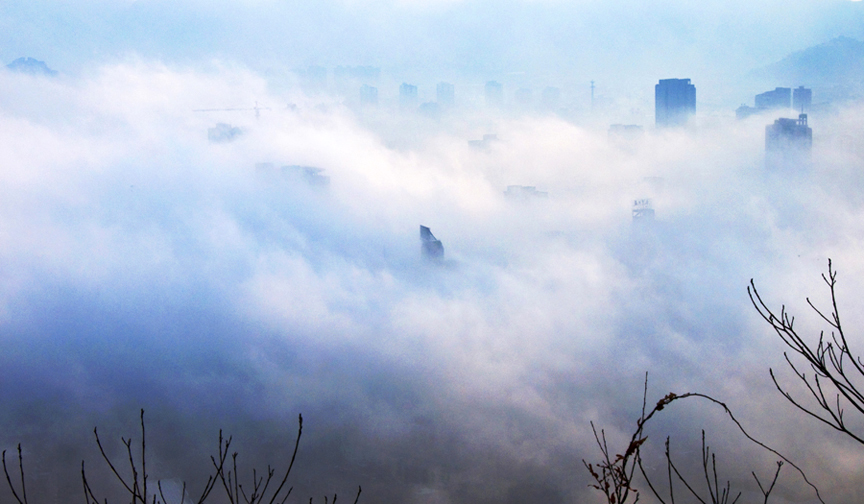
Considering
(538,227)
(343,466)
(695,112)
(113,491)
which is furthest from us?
(538,227)

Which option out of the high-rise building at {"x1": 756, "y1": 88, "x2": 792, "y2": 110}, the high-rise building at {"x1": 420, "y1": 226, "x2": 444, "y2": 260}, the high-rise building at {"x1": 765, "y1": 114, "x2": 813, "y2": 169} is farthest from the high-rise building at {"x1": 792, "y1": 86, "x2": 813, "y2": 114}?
the high-rise building at {"x1": 420, "y1": 226, "x2": 444, "y2": 260}

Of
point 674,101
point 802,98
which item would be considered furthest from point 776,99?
point 674,101

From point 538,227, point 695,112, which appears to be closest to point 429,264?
point 538,227

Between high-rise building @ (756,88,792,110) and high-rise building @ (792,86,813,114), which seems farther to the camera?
high-rise building @ (756,88,792,110)

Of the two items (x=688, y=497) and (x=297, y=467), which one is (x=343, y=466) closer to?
(x=297, y=467)

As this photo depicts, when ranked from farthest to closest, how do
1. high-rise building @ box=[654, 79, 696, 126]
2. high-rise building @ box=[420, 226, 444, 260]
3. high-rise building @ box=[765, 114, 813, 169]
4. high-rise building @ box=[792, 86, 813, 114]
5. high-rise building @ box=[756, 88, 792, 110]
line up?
high-rise building @ box=[420, 226, 444, 260] < high-rise building @ box=[654, 79, 696, 126] < high-rise building @ box=[756, 88, 792, 110] < high-rise building @ box=[792, 86, 813, 114] < high-rise building @ box=[765, 114, 813, 169]

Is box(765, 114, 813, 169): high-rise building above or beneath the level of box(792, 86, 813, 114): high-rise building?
beneath

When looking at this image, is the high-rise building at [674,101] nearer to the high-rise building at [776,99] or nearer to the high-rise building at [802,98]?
the high-rise building at [776,99]

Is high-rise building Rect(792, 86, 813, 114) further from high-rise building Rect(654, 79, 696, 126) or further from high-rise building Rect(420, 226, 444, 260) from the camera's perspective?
high-rise building Rect(420, 226, 444, 260)
